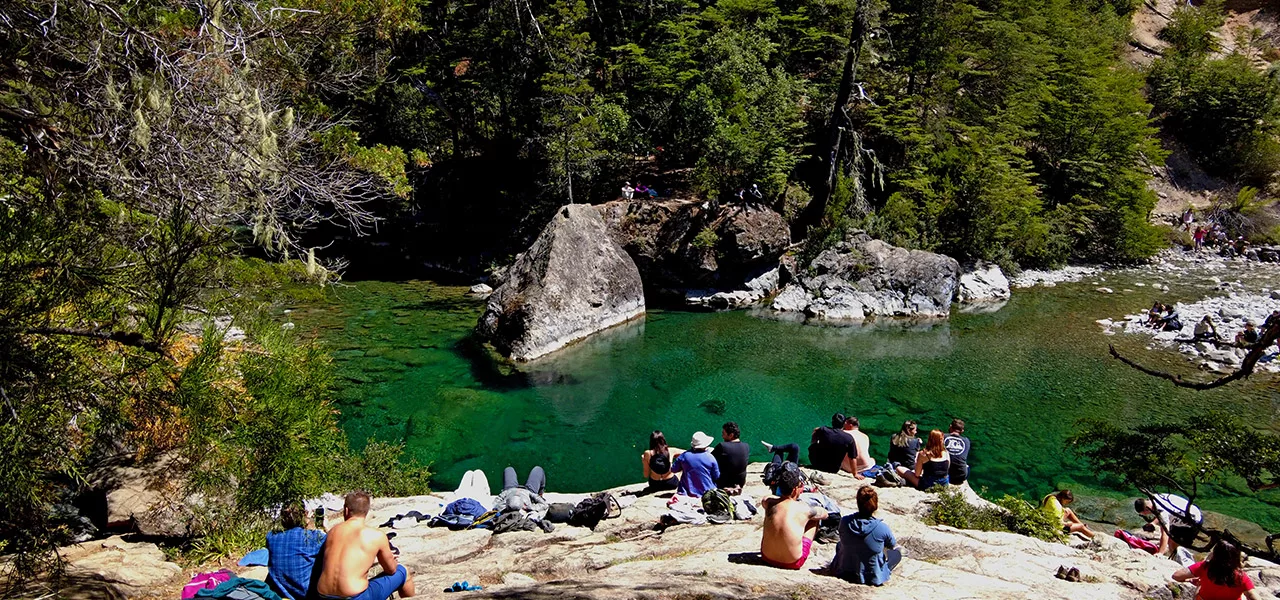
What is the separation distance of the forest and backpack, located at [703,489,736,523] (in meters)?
4.62

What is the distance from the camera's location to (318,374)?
7.24m

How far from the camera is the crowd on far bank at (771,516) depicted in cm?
586

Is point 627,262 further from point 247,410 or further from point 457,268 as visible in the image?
point 247,410

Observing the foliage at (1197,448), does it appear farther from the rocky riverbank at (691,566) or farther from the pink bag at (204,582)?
the pink bag at (204,582)

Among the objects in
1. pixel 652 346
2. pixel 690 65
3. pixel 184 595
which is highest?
pixel 690 65

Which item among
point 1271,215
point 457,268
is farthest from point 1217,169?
point 457,268

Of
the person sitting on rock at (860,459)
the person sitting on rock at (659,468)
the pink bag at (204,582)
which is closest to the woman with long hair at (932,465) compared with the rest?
the person sitting on rock at (860,459)

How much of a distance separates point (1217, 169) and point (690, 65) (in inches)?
1278

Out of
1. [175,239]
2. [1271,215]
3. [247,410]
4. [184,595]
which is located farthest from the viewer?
[1271,215]

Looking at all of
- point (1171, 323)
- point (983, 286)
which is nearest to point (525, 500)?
point (1171, 323)

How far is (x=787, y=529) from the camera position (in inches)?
260

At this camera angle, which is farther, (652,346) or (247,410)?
(652,346)

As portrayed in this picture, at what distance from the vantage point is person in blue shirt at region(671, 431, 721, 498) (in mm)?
9539

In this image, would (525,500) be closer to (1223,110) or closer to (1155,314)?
(1155,314)
